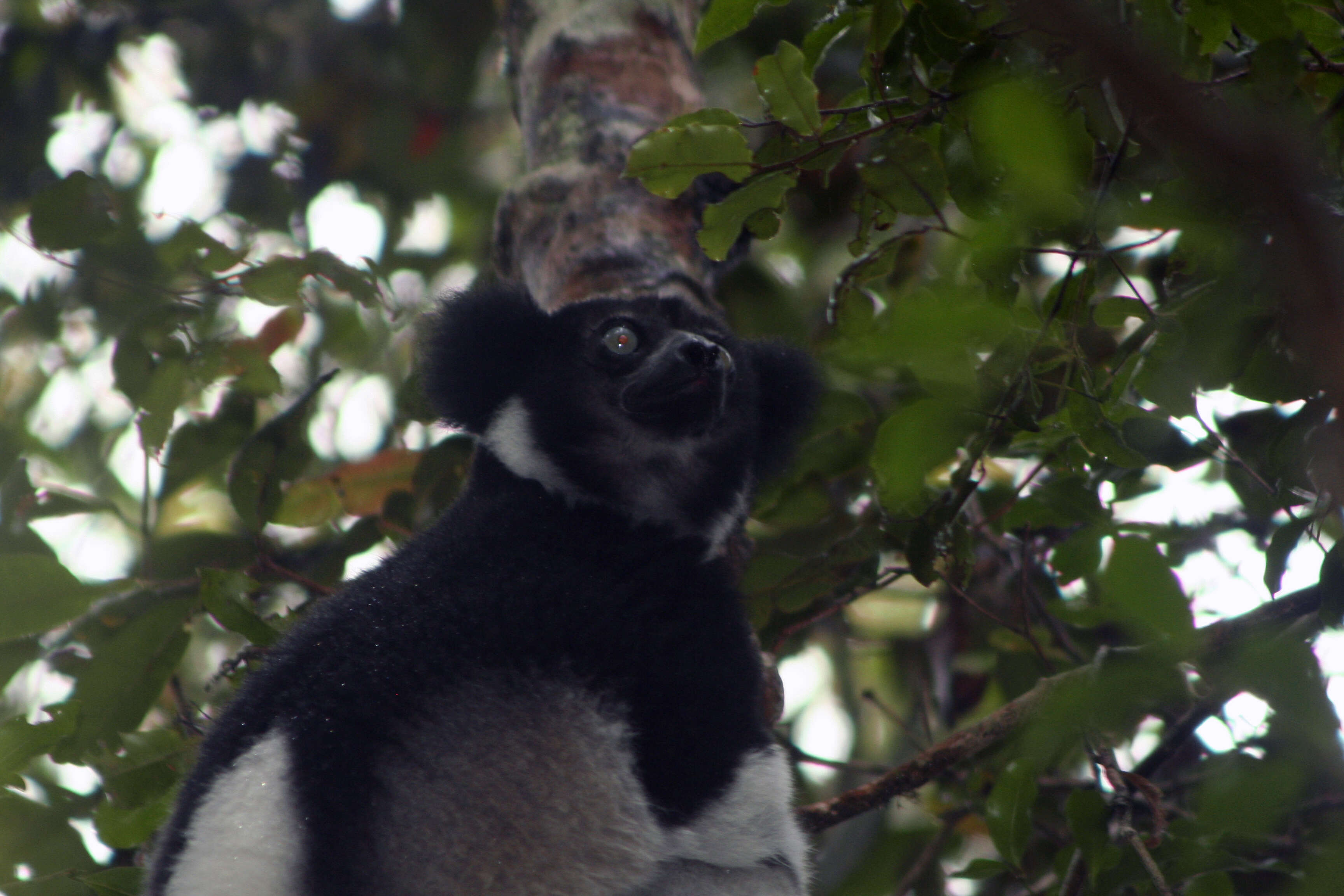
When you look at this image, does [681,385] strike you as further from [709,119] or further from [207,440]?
[207,440]

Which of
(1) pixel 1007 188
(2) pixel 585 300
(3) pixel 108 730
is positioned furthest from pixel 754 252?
(1) pixel 1007 188

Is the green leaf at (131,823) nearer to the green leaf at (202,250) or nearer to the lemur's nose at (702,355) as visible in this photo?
the green leaf at (202,250)

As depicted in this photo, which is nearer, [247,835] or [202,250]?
[247,835]

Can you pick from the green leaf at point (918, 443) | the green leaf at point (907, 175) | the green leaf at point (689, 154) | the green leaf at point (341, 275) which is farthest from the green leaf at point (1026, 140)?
the green leaf at point (341, 275)

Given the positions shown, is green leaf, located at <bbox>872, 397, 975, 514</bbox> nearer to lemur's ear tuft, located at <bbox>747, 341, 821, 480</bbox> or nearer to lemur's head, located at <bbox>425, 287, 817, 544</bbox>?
lemur's head, located at <bbox>425, 287, 817, 544</bbox>

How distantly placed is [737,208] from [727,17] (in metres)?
0.37

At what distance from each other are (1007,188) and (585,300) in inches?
60.4

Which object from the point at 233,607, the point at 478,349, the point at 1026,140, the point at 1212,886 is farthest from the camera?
the point at 478,349

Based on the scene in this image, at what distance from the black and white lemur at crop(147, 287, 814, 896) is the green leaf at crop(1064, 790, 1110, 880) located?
51cm

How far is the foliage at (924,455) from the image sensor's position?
3.68 ft

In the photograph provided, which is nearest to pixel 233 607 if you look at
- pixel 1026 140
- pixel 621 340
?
pixel 621 340

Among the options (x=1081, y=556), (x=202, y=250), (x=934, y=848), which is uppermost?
(x=1081, y=556)

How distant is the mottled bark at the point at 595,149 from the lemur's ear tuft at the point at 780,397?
27cm

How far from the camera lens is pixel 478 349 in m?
2.58
